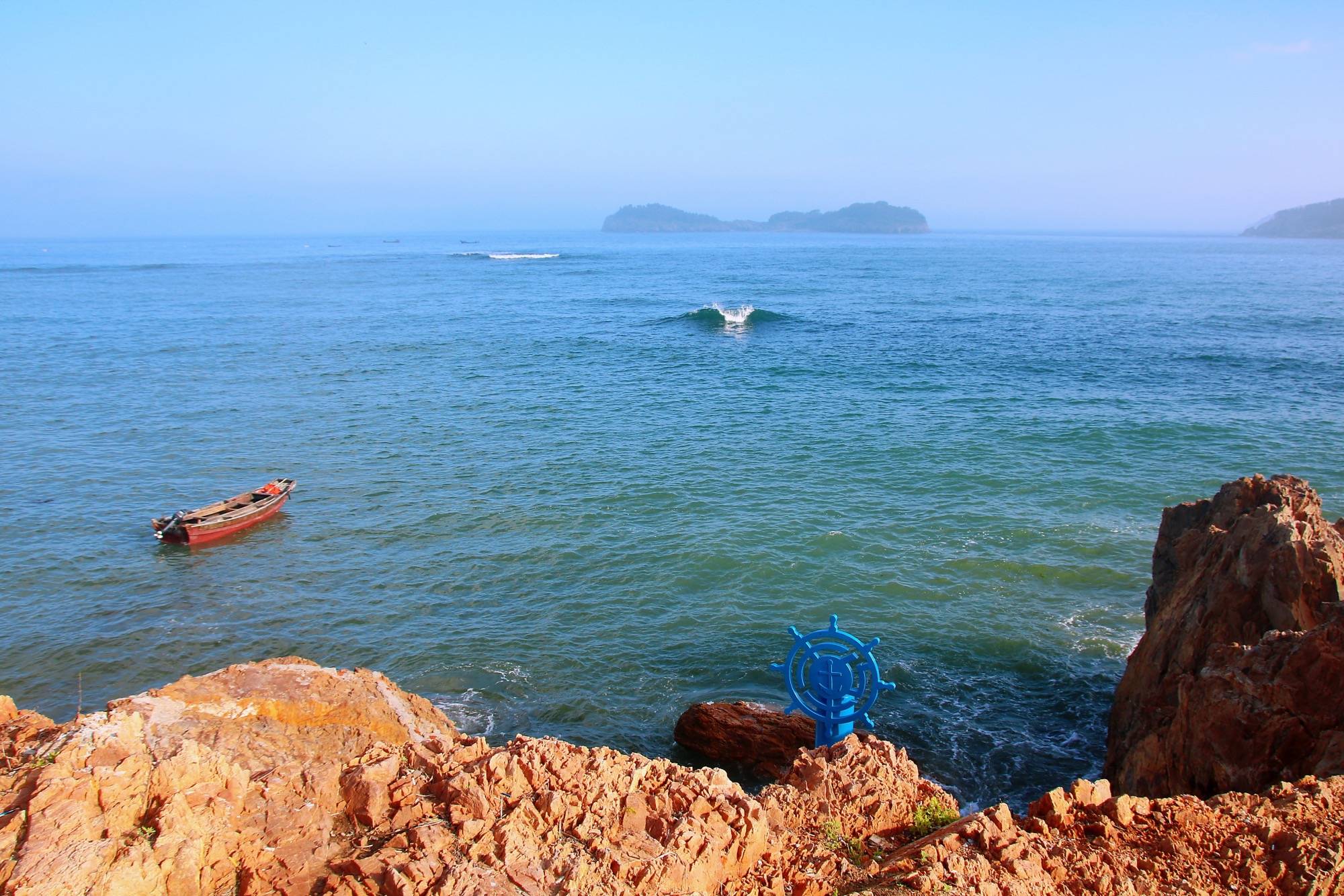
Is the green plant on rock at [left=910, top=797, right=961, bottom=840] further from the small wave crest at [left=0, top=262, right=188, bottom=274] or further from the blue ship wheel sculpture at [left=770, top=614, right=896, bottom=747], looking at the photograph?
the small wave crest at [left=0, top=262, right=188, bottom=274]

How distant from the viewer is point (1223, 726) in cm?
1004

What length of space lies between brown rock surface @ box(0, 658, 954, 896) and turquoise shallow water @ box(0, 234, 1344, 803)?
7185 mm

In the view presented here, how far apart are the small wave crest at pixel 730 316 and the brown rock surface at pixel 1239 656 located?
157 ft

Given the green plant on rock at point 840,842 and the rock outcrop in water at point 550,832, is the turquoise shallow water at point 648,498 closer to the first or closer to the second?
the green plant on rock at point 840,842

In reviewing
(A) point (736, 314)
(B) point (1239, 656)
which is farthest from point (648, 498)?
(A) point (736, 314)

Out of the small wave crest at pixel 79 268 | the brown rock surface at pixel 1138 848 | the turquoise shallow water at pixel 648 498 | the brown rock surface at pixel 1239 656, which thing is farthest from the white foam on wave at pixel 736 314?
the small wave crest at pixel 79 268

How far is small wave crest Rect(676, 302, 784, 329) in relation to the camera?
6200 centimetres

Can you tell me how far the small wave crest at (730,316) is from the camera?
62.0 meters

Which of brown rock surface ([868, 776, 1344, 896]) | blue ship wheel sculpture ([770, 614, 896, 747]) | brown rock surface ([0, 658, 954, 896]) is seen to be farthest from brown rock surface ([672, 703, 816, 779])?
brown rock surface ([868, 776, 1344, 896])

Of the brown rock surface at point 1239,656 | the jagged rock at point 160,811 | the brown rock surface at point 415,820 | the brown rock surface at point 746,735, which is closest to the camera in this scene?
the jagged rock at point 160,811

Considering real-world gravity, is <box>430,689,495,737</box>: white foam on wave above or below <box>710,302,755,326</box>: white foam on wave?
below

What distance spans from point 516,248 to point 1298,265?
477ft

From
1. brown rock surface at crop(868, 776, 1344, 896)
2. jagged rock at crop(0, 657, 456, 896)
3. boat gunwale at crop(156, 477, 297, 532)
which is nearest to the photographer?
jagged rock at crop(0, 657, 456, 896)

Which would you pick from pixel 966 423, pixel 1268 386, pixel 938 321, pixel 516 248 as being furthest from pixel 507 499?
pixel 516 248
